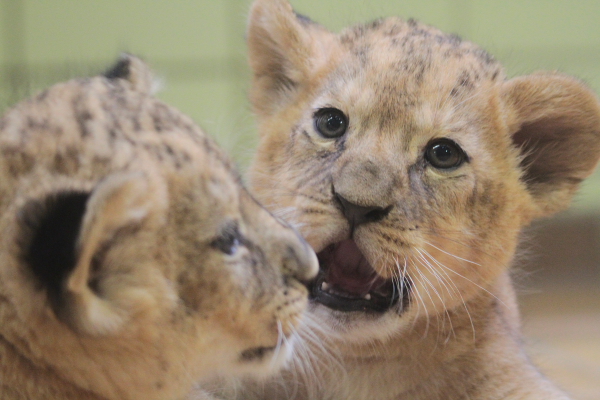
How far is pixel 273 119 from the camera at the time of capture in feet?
8.88

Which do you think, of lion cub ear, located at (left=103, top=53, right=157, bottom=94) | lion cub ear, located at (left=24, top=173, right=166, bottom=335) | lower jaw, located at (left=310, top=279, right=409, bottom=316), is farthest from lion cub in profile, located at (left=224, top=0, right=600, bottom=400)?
lion cub ear, located at (left=24, top=173, right=166, bottom=335)

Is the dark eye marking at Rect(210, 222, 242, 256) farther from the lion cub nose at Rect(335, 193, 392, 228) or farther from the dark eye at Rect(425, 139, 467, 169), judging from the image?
the dark eye at Rect(425, 139, 467, 169)

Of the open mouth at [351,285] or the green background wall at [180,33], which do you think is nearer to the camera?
the open mouth at [351,285]

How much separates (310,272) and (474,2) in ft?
13.1

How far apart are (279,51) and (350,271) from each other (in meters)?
0.95

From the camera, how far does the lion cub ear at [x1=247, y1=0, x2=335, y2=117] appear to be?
267 cm

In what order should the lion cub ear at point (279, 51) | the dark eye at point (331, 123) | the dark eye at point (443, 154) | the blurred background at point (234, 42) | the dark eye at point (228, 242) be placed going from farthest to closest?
the blurred background at point (234, 42)
the lion cub ear at point (279, 51)
the dark eye at point (331, 123)
the dark eye at point (443, 154)
the dark eye at point (228, 242)

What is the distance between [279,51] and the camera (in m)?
2.76

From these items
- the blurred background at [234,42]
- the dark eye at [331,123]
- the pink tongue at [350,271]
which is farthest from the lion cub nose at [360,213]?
the blurred background at [234,42]

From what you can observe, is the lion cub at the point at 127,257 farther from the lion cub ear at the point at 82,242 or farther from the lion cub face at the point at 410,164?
the lion cub face at the point at 410,164

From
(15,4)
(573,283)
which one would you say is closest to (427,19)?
(573,283)

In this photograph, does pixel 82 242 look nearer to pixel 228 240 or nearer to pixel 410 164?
pixel 228 240

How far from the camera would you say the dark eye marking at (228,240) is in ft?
5.60

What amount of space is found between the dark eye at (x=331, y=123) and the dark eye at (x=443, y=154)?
285 mm
